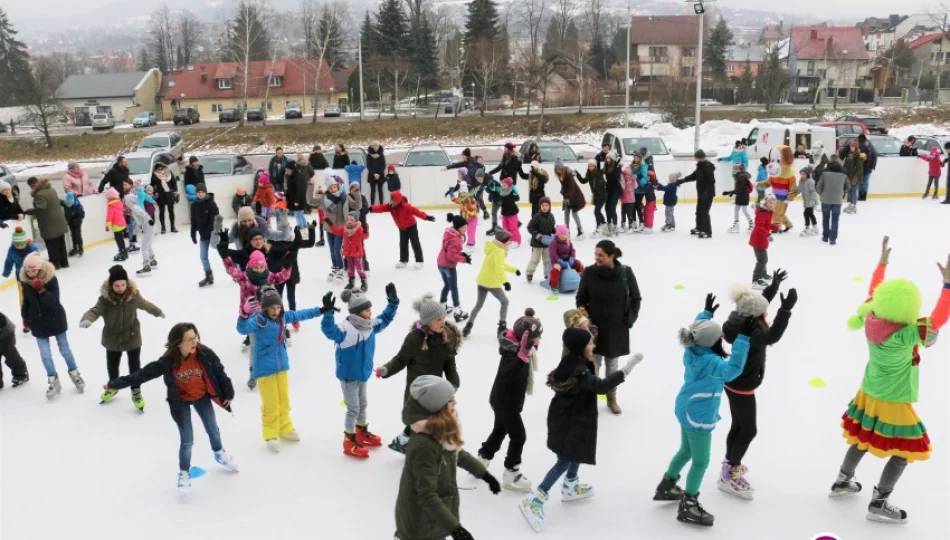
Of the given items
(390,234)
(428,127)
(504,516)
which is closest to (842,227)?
(390,234)

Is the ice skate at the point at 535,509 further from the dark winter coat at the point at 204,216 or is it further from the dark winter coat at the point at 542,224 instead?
the dark winter coat at the point at 204,216

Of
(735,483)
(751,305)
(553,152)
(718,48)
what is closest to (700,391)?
(751,305)

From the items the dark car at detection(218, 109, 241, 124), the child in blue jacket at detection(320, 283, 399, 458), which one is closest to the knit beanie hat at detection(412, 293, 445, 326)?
the child in blue jacket at detection(320, 283, 399, 458)

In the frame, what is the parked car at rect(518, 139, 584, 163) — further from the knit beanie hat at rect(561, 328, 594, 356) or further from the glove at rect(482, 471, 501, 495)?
the glove at rect(482, 471, 501, 495)

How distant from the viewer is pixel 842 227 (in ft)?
43.0

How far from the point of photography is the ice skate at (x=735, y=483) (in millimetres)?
4715

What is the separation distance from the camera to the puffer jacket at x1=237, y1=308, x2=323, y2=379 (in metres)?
5.19

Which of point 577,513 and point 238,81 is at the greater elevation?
point 238,81

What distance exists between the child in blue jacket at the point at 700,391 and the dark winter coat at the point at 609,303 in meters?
1.17

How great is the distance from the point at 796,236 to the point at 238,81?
1917 inches

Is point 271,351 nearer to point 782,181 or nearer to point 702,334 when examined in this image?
point 702,334

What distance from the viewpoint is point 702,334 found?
415 cm

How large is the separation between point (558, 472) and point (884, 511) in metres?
1.94

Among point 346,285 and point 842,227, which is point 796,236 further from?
point 346,285
